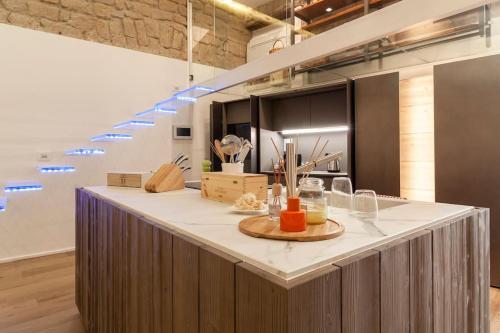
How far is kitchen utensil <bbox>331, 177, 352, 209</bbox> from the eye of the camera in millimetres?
1297

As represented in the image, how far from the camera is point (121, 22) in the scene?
182 inches

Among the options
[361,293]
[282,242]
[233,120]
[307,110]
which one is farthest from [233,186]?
[233,120]

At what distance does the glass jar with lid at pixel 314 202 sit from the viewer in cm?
104

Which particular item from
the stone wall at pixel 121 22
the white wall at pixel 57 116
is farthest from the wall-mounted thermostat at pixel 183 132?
the stone wall at pixel 121 22

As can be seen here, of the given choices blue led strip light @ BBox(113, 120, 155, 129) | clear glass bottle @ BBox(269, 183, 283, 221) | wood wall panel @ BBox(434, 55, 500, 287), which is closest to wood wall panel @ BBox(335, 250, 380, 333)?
clear glass bottle @ BBox(269, 183, 283, 221)

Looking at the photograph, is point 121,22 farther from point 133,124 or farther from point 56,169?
point 56,169

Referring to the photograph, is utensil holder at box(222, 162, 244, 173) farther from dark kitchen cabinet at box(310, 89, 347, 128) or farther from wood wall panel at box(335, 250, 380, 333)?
dark kitchen cabinet at box(310, 89, 347, 128)

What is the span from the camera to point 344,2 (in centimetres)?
389

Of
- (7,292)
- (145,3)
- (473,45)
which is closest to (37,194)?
(7,292)

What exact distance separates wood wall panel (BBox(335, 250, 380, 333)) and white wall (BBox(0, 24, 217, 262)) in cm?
427

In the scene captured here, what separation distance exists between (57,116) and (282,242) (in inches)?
163

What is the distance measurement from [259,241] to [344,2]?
3.88 meters

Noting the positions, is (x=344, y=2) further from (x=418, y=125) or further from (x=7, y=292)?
(x=7, y=292)

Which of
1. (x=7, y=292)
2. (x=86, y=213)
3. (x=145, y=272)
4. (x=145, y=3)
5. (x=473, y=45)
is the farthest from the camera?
(x=145, y=3)
